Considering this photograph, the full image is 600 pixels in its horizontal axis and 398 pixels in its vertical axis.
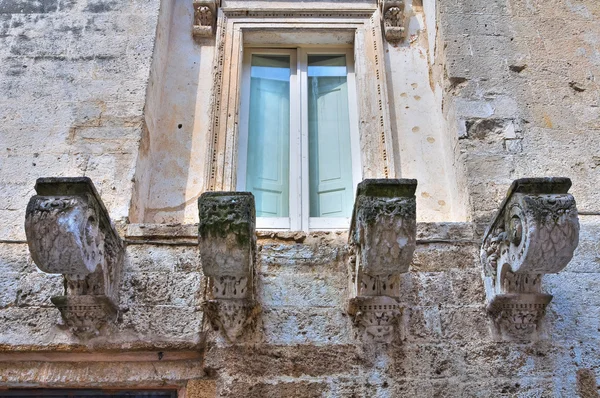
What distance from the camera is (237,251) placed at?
298cm

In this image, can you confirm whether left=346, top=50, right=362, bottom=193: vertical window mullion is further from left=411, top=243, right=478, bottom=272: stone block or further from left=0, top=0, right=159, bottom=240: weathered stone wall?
left=0, top=0, right=159, bottom=240: weathered stone wall

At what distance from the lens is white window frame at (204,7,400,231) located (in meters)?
4.11

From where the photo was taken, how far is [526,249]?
9.50 feet

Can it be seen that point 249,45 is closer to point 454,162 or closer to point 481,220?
point 454,162

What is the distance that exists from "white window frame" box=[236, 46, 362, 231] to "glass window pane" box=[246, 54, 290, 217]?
4 cm

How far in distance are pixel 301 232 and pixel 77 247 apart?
51.6 inches

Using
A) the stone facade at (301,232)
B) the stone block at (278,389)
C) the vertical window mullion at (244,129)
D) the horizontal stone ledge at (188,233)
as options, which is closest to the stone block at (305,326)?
the stone facade at (301,232)

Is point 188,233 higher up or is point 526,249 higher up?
point 188,233

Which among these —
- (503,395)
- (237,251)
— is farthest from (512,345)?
(237,251)

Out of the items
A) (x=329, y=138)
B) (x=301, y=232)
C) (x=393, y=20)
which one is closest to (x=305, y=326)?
(x=301, y=232)

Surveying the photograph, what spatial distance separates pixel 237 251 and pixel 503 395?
152 cm

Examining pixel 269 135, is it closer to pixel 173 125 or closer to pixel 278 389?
pixel 173 125

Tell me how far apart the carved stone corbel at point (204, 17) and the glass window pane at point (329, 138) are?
2.58ft

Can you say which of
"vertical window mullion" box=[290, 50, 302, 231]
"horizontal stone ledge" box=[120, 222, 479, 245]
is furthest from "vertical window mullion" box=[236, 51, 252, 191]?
"horizontal stone ledge" box=[120, 222, 479, 245]
